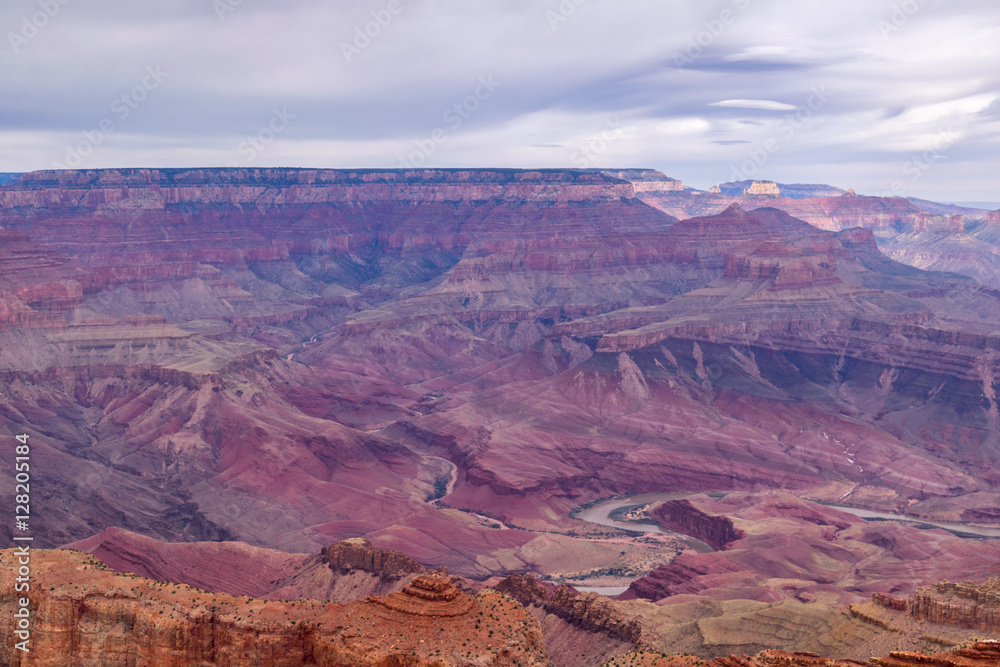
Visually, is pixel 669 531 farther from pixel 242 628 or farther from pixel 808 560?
pixel 242 628

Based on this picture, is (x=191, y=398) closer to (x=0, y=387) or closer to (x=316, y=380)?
(x=0, y=387)

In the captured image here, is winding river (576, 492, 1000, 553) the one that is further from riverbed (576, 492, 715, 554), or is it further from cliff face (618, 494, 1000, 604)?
cliff face (618, 494, 1000, 604)

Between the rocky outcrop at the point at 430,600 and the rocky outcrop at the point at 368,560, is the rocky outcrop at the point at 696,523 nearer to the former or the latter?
the rocky outcrop at the point at 368,560

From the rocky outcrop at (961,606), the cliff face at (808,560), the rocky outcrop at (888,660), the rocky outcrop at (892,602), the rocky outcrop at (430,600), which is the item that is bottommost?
the cliff face at (808,560)

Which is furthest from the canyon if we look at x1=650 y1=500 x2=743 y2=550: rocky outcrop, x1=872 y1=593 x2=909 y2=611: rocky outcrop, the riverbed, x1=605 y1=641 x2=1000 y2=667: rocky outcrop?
x1=605 y1=641 x2=1000 y2=667: rocky outcrop

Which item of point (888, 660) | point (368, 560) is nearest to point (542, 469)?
point (368, 560)

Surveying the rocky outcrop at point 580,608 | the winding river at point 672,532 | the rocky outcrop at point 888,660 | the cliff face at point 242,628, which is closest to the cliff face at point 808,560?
the winding river at point 672,532
